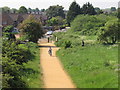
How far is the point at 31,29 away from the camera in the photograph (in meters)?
30.1

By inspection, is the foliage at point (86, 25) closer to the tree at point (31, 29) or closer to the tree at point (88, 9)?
the tree at point (31, 29)

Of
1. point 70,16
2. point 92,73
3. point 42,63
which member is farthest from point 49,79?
point 70,16

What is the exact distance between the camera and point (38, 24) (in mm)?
30375

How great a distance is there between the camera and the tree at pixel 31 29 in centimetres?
3003

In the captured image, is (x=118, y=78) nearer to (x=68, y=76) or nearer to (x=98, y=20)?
(x=68, y=76)

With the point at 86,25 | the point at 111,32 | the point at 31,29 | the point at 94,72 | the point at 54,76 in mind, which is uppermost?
the point at 86,25

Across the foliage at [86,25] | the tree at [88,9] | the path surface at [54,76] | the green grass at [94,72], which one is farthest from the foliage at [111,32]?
the tree at [88,9]

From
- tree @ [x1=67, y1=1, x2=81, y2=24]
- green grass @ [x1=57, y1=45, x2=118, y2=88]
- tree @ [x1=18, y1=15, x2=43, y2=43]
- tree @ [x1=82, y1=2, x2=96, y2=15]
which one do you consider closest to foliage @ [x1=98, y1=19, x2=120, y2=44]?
green grass @ [x1=57, y1=45, x2=118, y2=88]

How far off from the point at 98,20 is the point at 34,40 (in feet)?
61.8

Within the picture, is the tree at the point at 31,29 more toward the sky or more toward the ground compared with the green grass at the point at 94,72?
more toward the sky

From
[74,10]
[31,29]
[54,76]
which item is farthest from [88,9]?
[54,76]

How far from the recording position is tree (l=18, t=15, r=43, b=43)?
30.0 metres

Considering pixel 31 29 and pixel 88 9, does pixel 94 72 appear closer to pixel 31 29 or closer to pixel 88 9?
pixel 31 29

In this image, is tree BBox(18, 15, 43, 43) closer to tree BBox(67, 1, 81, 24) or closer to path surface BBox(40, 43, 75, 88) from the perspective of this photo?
path surface BBox(40, 43, 75, 88)
